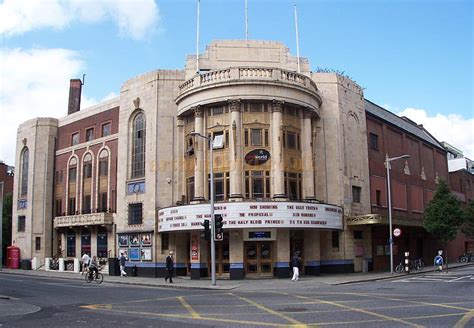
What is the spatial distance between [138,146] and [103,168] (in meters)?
6.23

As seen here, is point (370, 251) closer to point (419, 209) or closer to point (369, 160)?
point (369, 160)

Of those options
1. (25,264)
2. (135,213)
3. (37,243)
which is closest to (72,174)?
(37,243)

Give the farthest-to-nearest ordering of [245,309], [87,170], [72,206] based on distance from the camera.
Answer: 1. [72,206]
2. [87,170]
3. [245,309]

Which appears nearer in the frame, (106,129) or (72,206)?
(106,129)

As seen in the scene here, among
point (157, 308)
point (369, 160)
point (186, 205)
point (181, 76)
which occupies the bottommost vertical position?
point (157, 308)

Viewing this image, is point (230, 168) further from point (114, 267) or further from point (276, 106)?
point (114, 267)

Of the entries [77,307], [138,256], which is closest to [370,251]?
[138,256]

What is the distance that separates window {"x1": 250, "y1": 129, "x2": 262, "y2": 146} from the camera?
35.7m

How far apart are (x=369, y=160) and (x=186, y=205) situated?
18.2 metres

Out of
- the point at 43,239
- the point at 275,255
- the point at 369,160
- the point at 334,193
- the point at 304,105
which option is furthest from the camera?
the point at 43,239

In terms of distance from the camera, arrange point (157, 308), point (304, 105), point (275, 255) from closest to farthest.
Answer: point (157, 308), point (275, 255), point (304, 105)

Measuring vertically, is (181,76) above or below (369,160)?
above

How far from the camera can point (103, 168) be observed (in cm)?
4609

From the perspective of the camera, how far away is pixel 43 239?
51312mm
